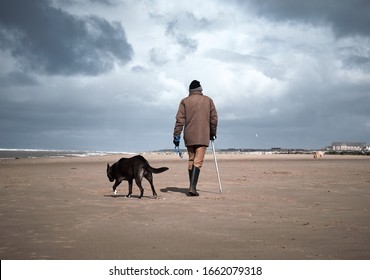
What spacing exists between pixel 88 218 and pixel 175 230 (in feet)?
5.53

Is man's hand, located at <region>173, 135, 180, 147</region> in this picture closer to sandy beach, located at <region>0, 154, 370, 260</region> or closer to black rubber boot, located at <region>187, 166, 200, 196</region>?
black rubber boot, located at <region>187, 166, 200, 196</region>

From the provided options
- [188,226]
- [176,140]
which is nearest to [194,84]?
[176,140]

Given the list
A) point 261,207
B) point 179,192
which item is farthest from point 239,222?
point 179,192

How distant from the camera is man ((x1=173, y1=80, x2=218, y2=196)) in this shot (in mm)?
9750

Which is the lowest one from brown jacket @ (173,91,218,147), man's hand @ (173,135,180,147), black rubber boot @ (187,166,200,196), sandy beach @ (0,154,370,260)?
sandy beach @ (0,154,370,260)

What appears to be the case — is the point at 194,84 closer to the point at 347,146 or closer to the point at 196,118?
the point at 196,118

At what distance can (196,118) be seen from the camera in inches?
386

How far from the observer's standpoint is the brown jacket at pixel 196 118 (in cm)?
978

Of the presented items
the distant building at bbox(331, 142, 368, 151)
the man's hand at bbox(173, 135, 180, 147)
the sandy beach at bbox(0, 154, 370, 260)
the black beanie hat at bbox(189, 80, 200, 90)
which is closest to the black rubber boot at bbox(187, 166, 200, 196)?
the sandy beach at bbox(0, 154, 370, 260)

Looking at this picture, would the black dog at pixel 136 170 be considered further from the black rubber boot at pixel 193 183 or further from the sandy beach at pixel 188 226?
the black rubber boot at pixel 193 183

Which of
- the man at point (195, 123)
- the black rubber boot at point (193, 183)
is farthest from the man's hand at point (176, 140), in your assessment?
the black rubber boot at point (193, 183)

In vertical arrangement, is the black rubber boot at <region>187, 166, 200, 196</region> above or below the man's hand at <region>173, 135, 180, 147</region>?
below

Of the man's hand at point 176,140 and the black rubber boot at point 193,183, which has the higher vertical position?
the man's hand at point 176,140
